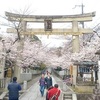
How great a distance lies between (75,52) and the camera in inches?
1250

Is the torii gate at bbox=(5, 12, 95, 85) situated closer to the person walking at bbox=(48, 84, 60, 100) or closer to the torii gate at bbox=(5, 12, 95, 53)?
the torii gate at bbox=(5, 12, 95, 53)

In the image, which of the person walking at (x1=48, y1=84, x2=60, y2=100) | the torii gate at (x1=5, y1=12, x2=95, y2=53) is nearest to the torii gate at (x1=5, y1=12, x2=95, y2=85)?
the torii gate at (x1=5, y1=12, x2=95, y2=53)

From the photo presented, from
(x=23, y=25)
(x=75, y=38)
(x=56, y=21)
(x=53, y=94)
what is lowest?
(x=53, y=94)

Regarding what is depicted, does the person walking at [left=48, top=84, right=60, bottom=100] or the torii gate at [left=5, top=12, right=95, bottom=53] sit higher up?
the torii gate at [left=5, top=12, right=95, bottom=53]

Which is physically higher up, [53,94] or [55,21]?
[55,21]

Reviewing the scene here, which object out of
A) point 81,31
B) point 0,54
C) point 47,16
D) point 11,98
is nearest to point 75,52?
point 81,31

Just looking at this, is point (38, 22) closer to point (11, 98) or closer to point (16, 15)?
point (16, 15)

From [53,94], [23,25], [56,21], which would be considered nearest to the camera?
[53,94]

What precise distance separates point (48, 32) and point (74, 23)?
3.13 meters

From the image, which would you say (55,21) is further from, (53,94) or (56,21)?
(53,94)

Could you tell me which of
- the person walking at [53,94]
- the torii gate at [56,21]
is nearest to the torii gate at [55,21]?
the torii gate at [56,21]

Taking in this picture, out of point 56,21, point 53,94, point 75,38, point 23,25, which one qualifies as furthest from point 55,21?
point 53,94

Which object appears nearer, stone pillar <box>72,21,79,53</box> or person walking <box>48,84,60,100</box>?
person walking <box>48,84,60,100</box>

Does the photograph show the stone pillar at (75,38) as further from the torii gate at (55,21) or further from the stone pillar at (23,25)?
the stone pillar at (23,25)
